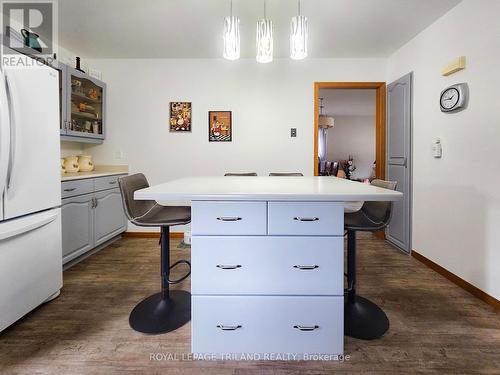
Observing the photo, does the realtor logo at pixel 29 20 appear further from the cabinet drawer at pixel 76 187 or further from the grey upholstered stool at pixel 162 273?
the grey upholstered stool at pixel 162 273

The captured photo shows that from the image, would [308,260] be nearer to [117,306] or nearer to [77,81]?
[117,306]

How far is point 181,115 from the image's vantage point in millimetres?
3842

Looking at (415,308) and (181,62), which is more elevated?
(181,62)

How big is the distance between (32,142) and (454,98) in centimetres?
316

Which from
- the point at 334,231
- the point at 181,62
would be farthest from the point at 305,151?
the point at 334,231

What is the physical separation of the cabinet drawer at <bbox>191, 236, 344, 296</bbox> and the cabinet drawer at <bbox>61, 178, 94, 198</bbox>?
1.84 metres

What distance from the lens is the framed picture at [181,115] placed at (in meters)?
3.83

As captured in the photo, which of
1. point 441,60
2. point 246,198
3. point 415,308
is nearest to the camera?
point 246,198

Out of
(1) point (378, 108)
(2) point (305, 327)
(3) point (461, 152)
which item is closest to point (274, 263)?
(2) point (305, 327)

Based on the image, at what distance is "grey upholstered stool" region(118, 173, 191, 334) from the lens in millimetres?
1731

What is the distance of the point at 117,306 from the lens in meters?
2.06

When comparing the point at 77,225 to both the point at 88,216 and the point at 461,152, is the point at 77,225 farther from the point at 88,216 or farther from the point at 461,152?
the point at 461,152

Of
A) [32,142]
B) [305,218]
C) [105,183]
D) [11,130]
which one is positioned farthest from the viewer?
[105,183]

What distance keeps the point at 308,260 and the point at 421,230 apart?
221 centimetres
